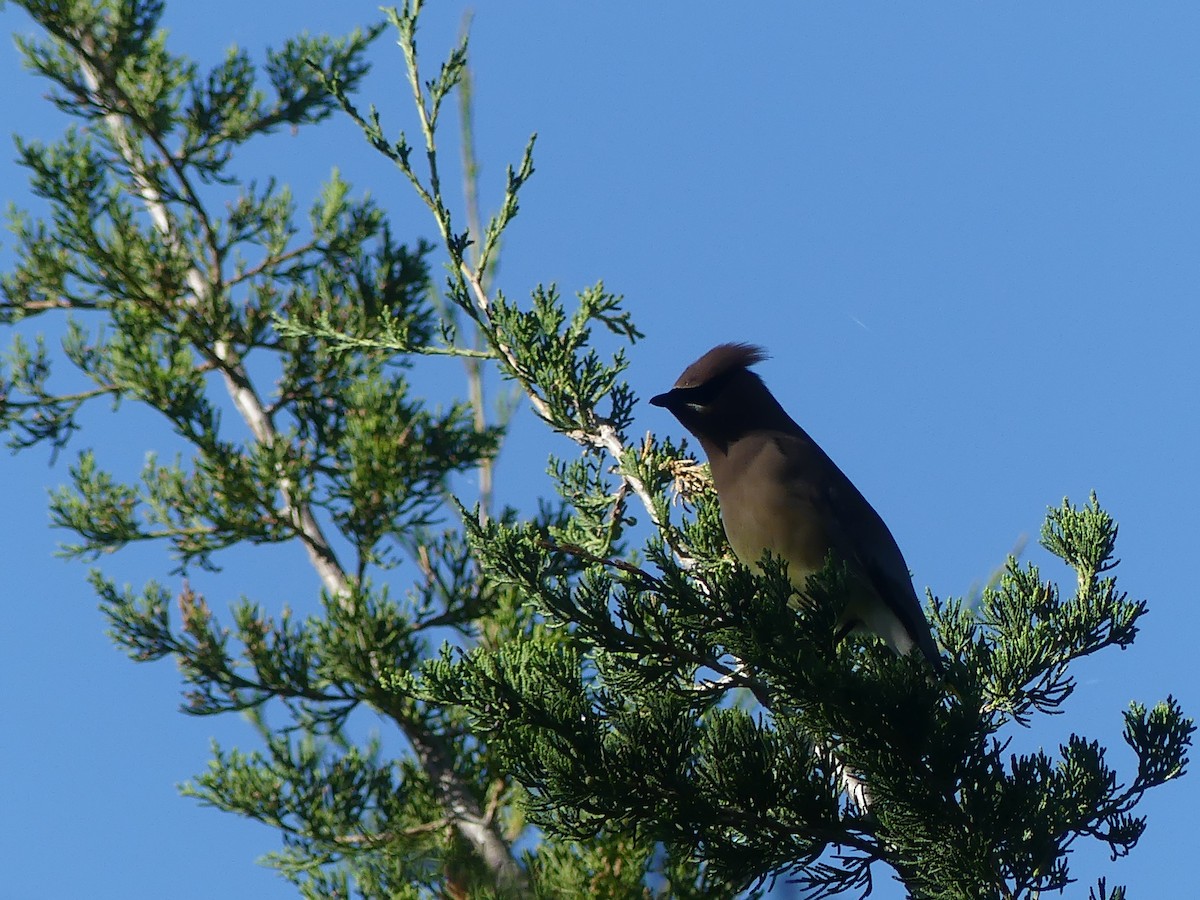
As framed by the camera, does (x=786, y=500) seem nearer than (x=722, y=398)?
Yes

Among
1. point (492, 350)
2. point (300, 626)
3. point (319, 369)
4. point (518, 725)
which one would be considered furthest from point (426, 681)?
point (319, 369)

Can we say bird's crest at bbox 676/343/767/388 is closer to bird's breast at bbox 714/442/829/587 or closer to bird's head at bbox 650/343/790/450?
bird's head at bbox 650/343/790/450

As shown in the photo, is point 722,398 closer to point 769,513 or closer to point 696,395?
point 696,395

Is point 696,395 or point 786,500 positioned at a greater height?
point 696,395

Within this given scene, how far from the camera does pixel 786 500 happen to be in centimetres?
394

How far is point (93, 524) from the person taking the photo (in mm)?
5582

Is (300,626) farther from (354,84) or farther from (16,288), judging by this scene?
(354,84)

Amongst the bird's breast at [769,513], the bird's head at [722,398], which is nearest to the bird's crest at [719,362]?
the bird's head at [722,398]

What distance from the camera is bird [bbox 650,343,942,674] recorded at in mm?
3867

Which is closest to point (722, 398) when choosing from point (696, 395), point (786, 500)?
point (696, 395)

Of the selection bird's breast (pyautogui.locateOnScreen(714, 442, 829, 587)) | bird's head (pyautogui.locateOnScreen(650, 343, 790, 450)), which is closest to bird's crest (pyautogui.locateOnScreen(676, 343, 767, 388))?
bird's head (pyautogui.locateOnScreen(650, 343, 790, 450))

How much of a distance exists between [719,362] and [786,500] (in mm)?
567

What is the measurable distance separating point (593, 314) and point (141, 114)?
287 centimetres

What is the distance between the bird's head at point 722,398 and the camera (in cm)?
414
